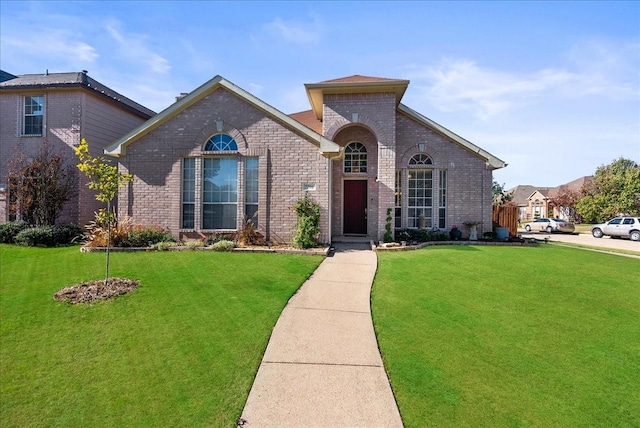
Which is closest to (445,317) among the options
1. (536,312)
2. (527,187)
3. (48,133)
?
(536,312)

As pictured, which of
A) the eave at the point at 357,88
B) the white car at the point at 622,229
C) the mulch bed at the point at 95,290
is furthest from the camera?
the white car at the point at 622,229

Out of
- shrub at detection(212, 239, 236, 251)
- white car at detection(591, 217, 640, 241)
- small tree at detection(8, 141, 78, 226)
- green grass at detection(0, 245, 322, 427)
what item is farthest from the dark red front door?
white car at detection(591, 217, 640, 241)

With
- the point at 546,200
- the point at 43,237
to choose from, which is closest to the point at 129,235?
the point at 43,237

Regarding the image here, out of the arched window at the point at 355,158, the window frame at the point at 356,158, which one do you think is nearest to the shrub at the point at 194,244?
the window frame at the point at 356,158

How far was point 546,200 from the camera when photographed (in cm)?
4675

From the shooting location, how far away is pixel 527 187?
64188 mm

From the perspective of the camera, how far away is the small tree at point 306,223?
10906 mm

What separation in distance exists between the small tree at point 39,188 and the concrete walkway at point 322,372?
12.3m

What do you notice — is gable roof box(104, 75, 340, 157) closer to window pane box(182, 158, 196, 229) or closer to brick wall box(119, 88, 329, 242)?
brick wall box(119, 88, 329, 242)

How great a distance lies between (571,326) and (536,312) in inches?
23.4

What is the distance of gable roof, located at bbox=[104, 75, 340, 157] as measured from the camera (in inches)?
452

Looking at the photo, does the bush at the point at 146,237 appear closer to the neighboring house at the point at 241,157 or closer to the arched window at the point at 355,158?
the neighboring house at the point at 241,157

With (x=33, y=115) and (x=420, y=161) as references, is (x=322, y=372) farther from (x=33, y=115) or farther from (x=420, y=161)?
(x=33, y=115)

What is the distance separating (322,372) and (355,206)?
1080cm
